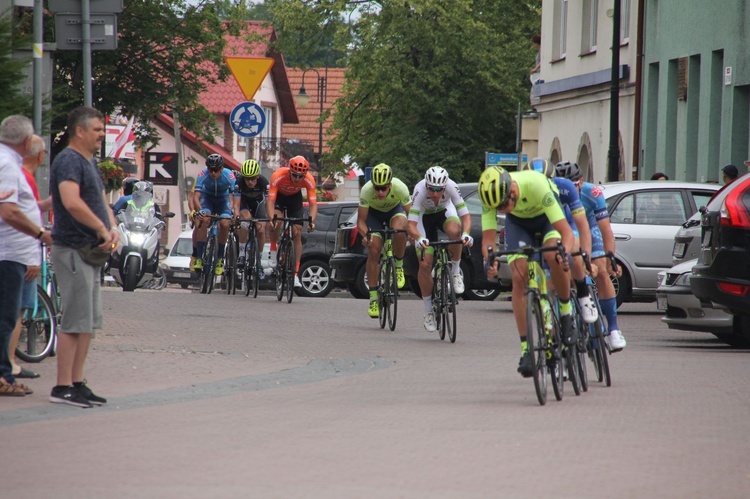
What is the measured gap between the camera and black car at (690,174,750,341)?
14.0 meters

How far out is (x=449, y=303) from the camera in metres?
15.2

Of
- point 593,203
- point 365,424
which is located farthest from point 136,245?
point 365,424

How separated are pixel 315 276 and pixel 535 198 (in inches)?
599

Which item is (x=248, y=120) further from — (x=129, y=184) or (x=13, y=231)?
(x=13, y=231)

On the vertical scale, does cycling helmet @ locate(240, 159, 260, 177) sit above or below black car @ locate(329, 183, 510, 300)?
above

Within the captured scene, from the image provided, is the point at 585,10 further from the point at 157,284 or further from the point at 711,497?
the point at 711,497

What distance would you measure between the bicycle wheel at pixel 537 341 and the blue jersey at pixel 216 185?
35.7ft

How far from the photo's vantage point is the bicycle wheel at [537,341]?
394 inches

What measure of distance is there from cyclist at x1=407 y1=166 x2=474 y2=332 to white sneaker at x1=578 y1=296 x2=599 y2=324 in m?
3.81

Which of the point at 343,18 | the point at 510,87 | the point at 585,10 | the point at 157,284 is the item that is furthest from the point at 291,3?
the point at 157,284

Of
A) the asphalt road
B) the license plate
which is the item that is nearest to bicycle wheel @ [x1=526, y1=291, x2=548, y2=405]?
the asphalt road

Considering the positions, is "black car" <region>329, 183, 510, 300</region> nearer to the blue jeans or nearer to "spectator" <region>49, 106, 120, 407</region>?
the blue jeans

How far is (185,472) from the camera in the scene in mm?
7289

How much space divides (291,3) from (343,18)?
2.00 meters
